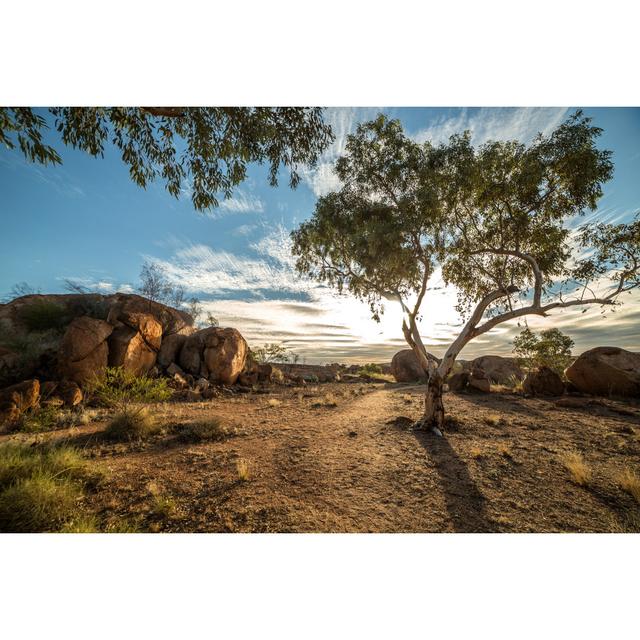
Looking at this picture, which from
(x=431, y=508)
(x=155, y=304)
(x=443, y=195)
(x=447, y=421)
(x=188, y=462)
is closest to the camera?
(x=431, y=508)

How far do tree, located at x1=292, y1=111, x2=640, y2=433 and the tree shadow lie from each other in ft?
5.66

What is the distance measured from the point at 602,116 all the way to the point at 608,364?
10.8 m

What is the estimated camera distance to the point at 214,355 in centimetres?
1585

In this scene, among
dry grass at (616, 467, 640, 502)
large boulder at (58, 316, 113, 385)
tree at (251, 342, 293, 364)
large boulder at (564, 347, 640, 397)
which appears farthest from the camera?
tree at (251, 342, 293, 364)

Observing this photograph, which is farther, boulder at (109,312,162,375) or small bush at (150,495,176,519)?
boulder at (109,312,162,375)

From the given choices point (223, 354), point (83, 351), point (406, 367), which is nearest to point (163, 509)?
point (83, 351)

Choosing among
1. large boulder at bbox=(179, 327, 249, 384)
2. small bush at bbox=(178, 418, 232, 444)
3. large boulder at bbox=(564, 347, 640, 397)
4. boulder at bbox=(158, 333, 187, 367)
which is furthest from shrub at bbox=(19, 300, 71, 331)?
large boulder at bbox=(564, 347, 640, 397)

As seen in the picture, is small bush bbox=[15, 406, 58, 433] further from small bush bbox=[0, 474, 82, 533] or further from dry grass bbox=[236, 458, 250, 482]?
dry grass bbox=[236, 458, 250, 482]

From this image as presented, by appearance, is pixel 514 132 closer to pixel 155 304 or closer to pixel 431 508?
pixel 431 508

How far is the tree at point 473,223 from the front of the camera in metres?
6.66

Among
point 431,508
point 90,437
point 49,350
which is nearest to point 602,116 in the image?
point 431,508

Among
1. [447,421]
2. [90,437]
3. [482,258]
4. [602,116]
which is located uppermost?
[602,116]

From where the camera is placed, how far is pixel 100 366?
1148 centimetres

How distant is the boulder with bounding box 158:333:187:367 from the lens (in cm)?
1517
